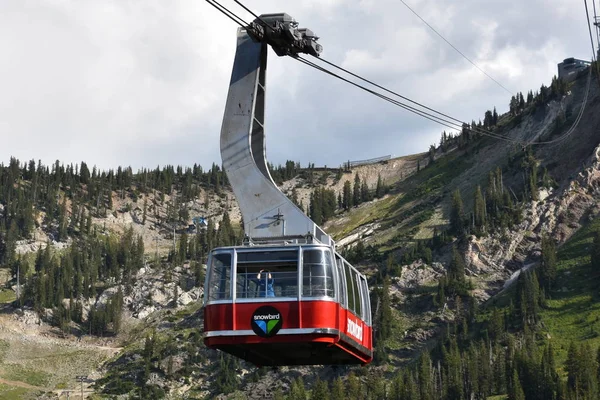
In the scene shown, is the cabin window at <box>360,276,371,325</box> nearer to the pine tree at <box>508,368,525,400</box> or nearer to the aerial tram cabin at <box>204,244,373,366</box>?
the aerial tram cabin at <box>204,244,373,366</box>

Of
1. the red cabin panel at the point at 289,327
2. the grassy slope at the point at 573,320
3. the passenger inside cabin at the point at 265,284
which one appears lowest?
the red cabin panel at the point at 289,327

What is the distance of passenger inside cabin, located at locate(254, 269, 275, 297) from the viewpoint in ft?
124

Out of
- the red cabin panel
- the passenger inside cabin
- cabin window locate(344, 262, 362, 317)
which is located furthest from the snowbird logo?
cabin window locate(344, 262, 362, 317)

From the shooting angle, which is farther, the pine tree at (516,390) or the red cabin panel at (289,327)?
the pine tree at (516,390)

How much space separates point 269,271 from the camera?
38.3 m

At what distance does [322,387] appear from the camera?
554ft

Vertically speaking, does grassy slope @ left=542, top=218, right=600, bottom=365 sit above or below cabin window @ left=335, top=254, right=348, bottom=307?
above

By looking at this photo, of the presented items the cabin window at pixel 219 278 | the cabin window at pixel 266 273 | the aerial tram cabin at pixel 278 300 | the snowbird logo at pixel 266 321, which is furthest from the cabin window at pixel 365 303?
the cabin window at pixel 219 278

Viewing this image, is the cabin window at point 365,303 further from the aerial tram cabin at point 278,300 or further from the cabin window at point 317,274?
the cabin window at point 317,274

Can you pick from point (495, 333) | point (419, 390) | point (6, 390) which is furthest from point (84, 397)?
point (495, 333)

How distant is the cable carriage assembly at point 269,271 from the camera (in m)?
37.1

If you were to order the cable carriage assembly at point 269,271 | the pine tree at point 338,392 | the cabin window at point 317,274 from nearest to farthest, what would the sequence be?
1. the cable carriage assembly at point 269,271
2. the cabin window at point 317,274
3. the pine tree at point 338,392

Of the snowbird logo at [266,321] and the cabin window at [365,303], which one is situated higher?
the cabin window at [365,303]

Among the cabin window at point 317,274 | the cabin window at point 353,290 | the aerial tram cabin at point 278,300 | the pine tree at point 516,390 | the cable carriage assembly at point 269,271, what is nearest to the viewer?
the aerial tram cabin at point 278,300
